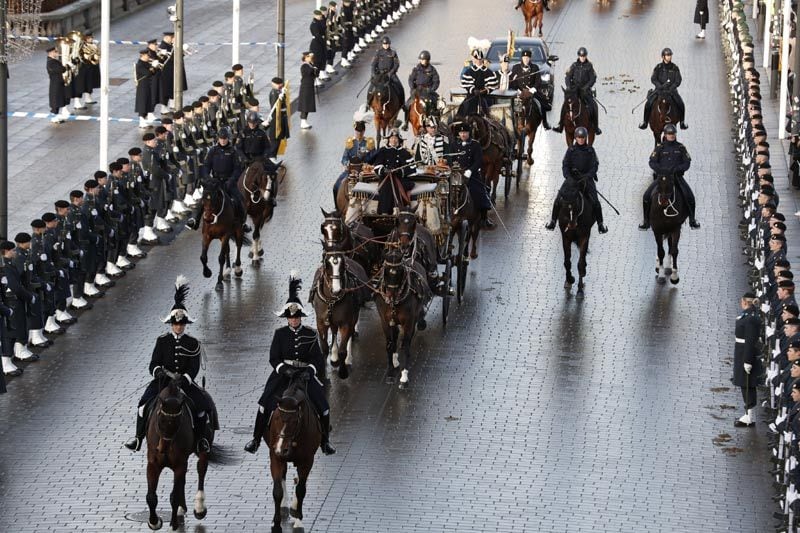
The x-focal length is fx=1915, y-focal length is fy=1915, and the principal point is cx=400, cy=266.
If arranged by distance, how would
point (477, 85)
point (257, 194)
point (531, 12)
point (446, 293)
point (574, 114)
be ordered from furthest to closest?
point (531, 12) → point (574, 114) → point (477, 85) → point (257, 194) → point (446, 293)

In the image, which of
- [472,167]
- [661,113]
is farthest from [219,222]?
[661,113]

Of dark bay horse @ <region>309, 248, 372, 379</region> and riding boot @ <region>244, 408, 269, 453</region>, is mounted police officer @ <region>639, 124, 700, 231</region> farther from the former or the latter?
riding boot @ <region>244, 408, 269, 453</region>

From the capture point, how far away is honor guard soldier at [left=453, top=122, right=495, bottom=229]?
1056 inches

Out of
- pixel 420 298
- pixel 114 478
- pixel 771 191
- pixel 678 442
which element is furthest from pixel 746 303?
pixel 114 478

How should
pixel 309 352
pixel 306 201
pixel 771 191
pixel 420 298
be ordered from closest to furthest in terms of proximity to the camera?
pixel 309 352
pixel 420 298
pixel 771 191
pixel 306 201

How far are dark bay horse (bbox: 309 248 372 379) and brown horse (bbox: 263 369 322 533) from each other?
3.80m

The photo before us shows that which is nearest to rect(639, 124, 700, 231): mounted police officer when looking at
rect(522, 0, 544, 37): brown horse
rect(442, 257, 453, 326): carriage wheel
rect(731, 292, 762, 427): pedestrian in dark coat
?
rect(442, 257, 453, 326): carriage wheel

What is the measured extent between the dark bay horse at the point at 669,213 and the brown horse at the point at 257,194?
551 cm

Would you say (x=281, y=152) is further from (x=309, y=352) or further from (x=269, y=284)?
(x=309, y=352)

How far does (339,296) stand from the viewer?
21797 millimetres

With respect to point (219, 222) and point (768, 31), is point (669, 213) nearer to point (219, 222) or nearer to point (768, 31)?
point (219, 222)

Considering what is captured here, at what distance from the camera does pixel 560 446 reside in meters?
20.4

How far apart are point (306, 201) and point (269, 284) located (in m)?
5.18

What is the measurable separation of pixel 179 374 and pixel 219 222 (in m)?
8.65
